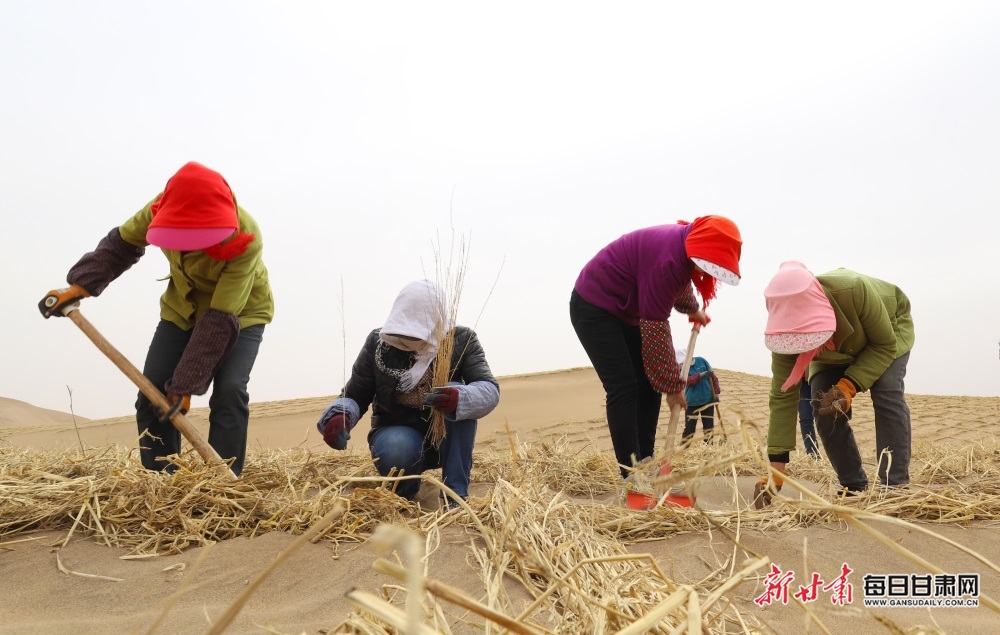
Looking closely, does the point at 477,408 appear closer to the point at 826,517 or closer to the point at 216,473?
the point at 216,473

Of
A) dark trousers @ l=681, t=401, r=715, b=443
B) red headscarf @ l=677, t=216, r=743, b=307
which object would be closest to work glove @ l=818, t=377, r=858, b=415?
dark trousers @ l=681, t=401, r=715, b=443

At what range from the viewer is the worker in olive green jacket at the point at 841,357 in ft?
8.49

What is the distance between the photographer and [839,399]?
2.66 m

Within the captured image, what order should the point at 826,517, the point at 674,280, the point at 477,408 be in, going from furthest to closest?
1. the point at 674,280
2. the point at 477,408
3. the point at 826,517

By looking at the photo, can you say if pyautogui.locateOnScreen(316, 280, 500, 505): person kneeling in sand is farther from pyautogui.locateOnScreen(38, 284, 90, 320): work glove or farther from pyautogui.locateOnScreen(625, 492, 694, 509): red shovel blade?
pyautogui.locateOnScreen(38, 284, 90, 320): work glove

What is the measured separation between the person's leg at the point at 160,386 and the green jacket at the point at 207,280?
6 centimetres

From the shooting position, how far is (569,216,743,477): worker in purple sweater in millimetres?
2598

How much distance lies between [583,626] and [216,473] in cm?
158

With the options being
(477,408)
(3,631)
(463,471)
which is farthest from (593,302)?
(3,631)

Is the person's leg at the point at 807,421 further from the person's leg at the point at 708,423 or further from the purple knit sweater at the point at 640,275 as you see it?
the purple knit sweater at the point at 640,275

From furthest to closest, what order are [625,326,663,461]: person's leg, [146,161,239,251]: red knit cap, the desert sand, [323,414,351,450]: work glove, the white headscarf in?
[625,326,663,461]: person's leg
the white headscarf
[323,414,351,450]: work glove
[146,161,239,251]: red knit cap
the desert sand

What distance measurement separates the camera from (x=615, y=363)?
9.34 feet

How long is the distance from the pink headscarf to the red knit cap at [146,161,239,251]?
2184mm

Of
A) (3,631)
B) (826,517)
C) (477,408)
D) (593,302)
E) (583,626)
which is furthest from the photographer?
(593,302)
